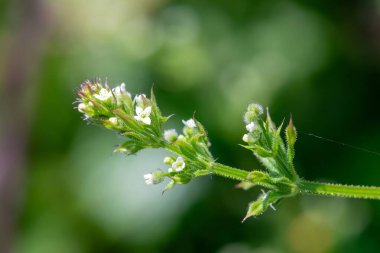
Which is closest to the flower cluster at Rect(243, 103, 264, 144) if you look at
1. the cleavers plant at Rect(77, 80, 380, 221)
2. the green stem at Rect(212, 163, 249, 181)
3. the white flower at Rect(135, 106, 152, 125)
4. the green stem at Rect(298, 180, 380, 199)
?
the cleavers plant at Rect(77, 80, 380, 221)

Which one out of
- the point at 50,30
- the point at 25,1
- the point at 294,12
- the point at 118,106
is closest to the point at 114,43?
the point at 50,30

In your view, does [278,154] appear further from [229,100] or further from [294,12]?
[294,12]

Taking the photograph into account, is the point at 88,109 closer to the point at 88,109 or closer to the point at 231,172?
the point at 88,109

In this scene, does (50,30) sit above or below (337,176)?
above

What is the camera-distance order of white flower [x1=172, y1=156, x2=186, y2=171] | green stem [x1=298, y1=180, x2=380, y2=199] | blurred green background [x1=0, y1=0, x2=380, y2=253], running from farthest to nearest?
blurred green background [x1=0, y1=0, x2=380, y2=253] → white flower [x1=172, y1=156, x2=186, y2=171] → green stem [x1=298, y1=180, x2=380, y2=199]

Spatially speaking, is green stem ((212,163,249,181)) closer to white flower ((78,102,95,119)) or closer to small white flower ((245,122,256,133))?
small white flower ((245,122,256,133))

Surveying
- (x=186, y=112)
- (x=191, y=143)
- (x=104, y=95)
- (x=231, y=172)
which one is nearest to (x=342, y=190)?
(x=231, y=172)
